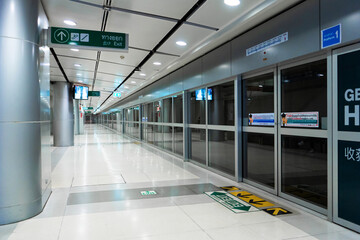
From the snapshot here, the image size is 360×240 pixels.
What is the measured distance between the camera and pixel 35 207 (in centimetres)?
339

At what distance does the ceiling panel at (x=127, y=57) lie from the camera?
647cm

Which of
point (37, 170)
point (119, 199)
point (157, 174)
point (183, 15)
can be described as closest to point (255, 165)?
point (157, 174)

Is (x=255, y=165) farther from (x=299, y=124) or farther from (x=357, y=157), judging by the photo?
(x=357, y=157)

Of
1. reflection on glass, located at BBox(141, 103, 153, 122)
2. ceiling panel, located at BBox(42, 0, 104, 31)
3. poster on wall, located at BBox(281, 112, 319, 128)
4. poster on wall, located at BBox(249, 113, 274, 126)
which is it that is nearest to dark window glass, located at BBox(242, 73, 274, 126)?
poster on wall, located at BBox(249, 113, 274, 126)

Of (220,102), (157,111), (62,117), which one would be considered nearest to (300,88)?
(220,102)

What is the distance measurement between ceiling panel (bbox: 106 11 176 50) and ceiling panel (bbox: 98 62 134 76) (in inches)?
101

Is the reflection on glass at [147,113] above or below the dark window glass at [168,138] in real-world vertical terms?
above

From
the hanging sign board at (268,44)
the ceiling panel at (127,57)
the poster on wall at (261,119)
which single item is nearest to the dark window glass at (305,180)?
the poster on wall at (261,119)

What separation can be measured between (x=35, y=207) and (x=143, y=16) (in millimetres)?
3463

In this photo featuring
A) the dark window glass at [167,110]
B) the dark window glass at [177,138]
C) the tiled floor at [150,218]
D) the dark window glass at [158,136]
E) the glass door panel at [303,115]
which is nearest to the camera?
the tiled floor at [150,218]

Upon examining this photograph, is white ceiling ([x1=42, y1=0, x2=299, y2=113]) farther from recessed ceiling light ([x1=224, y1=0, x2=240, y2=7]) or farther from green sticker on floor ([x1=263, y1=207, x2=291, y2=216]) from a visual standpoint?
green sticker on floor ([x1=263, y1=207, x2=291, y2=216])

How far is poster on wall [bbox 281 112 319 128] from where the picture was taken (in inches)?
138

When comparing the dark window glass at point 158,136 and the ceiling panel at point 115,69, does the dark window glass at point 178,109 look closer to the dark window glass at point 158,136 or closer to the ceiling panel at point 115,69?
the dark window glass at point 158,136

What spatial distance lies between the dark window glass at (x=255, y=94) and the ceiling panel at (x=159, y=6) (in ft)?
6.43
